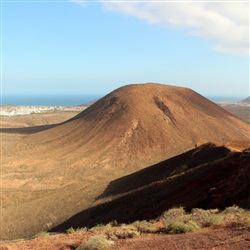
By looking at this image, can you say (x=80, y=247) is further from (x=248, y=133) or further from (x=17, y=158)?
(x=248, y=133)

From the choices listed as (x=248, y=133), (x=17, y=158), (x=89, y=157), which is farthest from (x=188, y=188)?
(x=248, y=133)

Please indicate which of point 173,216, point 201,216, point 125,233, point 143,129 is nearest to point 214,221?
point 201,216

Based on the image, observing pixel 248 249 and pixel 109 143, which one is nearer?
pixel 248 249

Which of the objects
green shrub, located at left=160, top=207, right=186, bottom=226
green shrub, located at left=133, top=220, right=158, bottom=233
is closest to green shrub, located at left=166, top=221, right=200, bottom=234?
green shrub, located at left=133, top=220, right=158, bottom=233

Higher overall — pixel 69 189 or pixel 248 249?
pixel 248 249

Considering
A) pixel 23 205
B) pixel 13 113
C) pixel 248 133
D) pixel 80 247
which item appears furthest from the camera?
pixel 13 113

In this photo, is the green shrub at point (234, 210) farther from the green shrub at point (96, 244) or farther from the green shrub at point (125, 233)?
the green shrub at point (96, 244)

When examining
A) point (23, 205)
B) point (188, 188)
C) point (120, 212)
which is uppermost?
point (188, 188)
